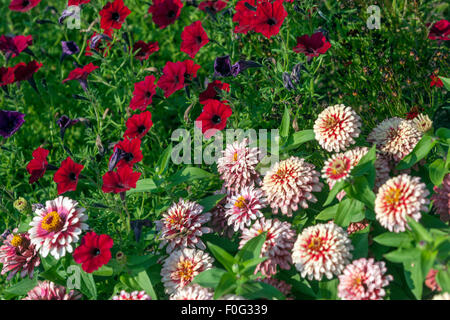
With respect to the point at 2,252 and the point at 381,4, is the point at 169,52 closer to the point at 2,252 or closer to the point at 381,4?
the point at 381,4

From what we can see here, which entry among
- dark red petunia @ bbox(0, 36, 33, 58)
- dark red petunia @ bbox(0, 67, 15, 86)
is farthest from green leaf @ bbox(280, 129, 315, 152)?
dark red petunia @ bbox(0, 36, 33, 58)

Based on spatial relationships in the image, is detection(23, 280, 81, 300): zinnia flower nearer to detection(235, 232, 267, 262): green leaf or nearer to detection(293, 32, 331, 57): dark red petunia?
detection(235, 232, 267, 262): green leaf

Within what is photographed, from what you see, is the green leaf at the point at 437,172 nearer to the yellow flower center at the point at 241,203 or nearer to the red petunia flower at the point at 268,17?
the yellow flower center at the point at 241,203

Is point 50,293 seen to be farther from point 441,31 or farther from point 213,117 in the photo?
point 441,31

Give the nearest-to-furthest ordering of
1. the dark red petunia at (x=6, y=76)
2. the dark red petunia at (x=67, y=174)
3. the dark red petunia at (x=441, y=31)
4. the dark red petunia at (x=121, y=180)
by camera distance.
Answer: the dark red petunia at (x=121, y=180), the dark red petunia at (x=67, y=174), the dark red petunia at (x=441, y=31), the dark red petunia at (x=6, y=76)

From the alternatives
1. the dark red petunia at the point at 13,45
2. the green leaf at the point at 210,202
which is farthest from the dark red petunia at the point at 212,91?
the dark red petunia at the point at 13,45

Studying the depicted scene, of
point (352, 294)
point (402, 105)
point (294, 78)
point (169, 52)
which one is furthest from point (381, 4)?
point (352, 294)

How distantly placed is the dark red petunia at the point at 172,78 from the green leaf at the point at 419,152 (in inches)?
48.7

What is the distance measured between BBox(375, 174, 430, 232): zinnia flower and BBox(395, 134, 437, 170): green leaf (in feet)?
0.72

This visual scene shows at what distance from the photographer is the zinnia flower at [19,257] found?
7.25ft

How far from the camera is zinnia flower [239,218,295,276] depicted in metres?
2.03

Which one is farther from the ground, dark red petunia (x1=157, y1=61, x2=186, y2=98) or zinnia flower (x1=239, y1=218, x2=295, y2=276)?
dark red petunia (x1=157, y1=61, x2=186, y2=98)

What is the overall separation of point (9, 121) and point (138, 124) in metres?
0.82

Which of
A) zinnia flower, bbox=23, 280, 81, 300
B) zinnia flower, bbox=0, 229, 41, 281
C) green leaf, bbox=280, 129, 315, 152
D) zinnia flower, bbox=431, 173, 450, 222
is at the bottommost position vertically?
zinnia flower, bbox=23, 280, 81, 300
